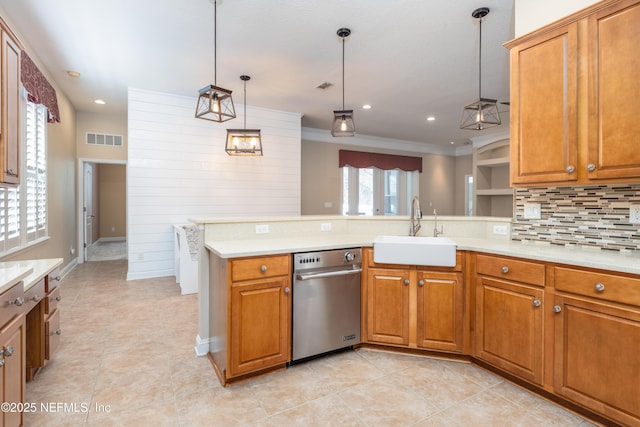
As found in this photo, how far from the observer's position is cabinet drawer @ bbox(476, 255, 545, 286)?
1.93 metres

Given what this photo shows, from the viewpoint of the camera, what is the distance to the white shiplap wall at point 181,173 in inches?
188

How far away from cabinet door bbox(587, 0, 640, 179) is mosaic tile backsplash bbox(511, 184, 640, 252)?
33cm

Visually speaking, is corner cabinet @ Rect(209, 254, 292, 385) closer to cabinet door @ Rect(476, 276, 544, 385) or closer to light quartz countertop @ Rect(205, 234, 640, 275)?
light quartz countertop @ Rect(205, 234, 640, 275)

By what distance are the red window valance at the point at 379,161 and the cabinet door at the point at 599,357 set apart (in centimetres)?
589

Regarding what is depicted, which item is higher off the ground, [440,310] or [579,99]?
[579,99]

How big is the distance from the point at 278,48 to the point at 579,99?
2.73m

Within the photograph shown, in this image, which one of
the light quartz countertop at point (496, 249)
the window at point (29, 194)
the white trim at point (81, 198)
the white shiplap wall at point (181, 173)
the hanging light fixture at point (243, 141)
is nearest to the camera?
the light quartz countertop at point (496, 249)

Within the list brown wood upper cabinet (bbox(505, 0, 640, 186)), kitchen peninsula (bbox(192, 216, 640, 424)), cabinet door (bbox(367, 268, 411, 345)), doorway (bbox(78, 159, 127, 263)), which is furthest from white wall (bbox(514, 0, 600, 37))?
doorway (bbox(78, 159, 127, 263))

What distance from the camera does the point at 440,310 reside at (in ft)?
7.78

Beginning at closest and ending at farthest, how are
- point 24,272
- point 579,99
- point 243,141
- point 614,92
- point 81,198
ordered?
point 24,272
point 614,92
point 579,99
point 243,141
point 81,198

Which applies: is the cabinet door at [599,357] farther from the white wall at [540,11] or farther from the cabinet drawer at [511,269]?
the white wall at [540,11]

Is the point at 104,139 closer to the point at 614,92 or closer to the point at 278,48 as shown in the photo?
the point at 278,48

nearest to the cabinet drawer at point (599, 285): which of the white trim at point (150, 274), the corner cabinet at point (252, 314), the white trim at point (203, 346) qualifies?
the corner cabinet at point (252, 314)

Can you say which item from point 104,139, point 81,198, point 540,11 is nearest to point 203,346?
point 540,11
